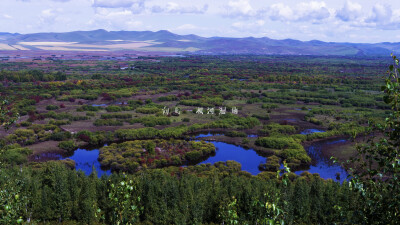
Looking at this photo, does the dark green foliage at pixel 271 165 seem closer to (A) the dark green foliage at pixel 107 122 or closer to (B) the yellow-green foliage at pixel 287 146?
(B) the yellow-green foliage at pixel 287 146

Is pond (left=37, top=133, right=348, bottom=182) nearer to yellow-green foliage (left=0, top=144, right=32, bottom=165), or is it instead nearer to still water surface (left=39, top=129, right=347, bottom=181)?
still water surface (left=39, top=129, right=347, bottom=181)

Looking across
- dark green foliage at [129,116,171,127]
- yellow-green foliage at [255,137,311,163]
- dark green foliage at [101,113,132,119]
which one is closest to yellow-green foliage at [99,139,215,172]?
yellow-green foliage at [255,137,311,163]

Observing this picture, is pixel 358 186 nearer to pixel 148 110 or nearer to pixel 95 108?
pixel 148 110

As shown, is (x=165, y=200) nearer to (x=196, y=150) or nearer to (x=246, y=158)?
(x=196, y=150)

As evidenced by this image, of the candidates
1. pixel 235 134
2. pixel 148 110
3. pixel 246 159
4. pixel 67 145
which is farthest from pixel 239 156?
pixel 148 110

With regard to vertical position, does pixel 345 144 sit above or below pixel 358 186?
below

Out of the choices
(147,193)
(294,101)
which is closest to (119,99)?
(294,101)

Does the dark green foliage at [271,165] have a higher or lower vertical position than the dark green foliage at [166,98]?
lower

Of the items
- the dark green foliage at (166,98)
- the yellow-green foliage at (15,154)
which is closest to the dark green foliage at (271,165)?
the yellow-green foliage at (15,154)
